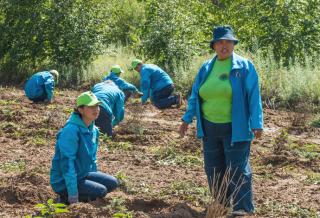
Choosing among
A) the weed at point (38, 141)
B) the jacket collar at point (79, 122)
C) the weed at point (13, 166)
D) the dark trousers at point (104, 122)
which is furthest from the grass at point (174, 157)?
the jacket collar at point (79, 122)

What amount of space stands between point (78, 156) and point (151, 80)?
7.66 m

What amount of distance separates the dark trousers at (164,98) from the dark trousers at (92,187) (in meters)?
7.26

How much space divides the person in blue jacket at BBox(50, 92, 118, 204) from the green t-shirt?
3.50 feet

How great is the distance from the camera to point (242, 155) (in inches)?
256

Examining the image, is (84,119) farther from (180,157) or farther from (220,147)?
(180,157)

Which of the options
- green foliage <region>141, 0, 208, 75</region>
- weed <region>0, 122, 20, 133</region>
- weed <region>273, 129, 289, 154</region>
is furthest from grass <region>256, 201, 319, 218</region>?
green foliage <region>141, 0, 208, 75</region>

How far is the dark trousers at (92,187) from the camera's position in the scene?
268 inches

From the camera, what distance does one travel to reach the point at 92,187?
682cm

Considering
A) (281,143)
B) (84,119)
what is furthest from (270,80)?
(84,119)

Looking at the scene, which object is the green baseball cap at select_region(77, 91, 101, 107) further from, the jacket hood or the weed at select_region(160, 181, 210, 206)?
the weed at select_region(160, 181, 210, 206)

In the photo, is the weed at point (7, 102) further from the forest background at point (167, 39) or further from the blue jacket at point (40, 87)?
the forest background at point (167, 39)

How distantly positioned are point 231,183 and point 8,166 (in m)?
3.25

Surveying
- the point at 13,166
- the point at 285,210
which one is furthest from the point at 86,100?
the point at 13,166

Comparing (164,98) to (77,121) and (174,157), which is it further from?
(77,121)
